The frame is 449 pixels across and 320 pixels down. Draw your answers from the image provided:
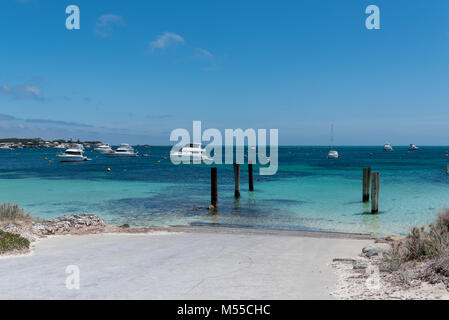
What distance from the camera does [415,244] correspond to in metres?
8.55

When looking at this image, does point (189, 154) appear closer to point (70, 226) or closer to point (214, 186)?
point (214, 186)

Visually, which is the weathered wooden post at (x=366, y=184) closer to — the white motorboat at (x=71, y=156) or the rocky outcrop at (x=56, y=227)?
the rocky outcrop at (x=56, y=227)

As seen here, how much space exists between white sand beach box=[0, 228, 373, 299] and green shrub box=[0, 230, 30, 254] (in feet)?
1.40

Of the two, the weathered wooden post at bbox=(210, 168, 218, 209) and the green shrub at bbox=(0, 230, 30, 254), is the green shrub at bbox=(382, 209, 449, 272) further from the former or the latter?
the weathered wooden post at bbox=(210, 168, 218, 209)

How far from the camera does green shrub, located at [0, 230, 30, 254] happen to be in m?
10.4

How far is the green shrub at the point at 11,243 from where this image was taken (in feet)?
34.0

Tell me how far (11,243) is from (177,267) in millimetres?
5052

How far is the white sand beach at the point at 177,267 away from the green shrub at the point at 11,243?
0.43m

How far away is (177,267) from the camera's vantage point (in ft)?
30.1

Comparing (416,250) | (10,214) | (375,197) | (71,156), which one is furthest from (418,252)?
(71,156)

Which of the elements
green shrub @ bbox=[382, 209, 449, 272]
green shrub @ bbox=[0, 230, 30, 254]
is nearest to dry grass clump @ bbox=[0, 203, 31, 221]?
green shrub @ bbox=[0, 230, 30, 254]
